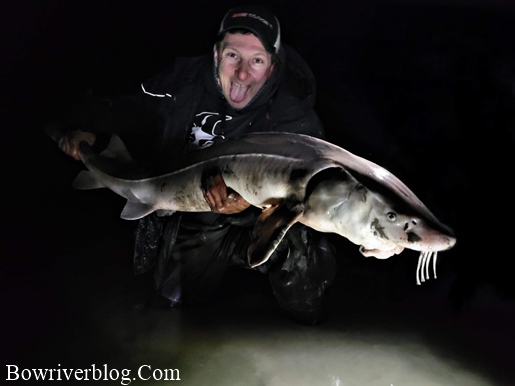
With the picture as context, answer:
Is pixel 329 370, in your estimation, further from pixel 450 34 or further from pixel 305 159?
pixel 450 34

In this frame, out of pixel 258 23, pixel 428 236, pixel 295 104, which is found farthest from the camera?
pixel 295 104

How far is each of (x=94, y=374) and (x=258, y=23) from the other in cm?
138

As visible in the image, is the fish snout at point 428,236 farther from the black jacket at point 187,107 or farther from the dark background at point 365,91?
the dark background at point 365,91

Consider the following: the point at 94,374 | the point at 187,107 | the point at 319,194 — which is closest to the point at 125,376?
the point at 94,374

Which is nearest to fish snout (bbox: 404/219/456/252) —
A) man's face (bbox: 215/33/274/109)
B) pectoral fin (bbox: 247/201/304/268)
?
pectoral fin (bbox: 247/201/304/268)

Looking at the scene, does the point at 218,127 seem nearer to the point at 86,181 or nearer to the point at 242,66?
the point at 242,66

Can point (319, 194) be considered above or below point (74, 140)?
below

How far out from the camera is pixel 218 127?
1.79 m

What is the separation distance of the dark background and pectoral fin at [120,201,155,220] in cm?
62

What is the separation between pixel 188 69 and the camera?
1.82 metres

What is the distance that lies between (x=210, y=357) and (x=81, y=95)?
45.3 inches

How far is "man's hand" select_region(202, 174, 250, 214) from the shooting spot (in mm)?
1406

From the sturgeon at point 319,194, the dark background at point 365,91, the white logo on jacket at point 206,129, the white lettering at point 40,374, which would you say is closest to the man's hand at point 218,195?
the sturgeon at point 319,194

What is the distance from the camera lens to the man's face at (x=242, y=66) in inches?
66.4
